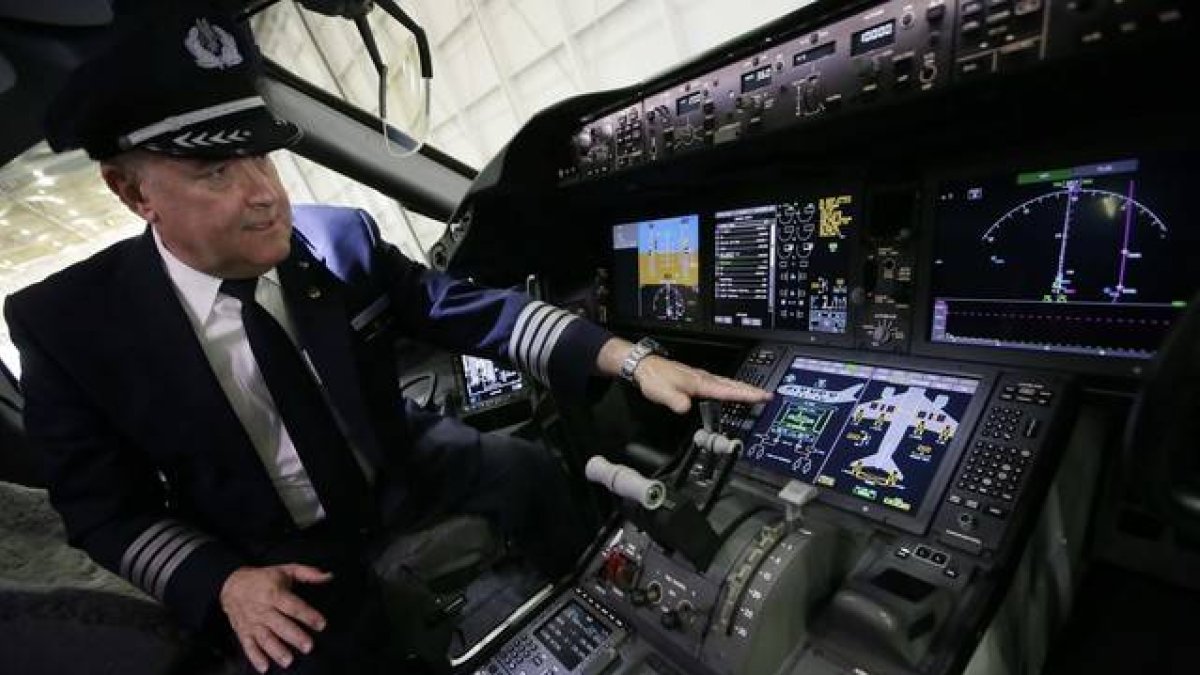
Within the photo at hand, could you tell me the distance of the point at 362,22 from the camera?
1.24 m

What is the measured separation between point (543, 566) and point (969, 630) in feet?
3.20

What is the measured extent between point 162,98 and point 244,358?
485 millimetres

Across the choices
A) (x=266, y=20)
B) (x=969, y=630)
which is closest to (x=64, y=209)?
(x=266, y=20)

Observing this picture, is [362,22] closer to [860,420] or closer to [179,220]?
[179,220]

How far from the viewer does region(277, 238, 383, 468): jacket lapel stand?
1094 millimetres

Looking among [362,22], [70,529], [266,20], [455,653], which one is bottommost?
[455,653]

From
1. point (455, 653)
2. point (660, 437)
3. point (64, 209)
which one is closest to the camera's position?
point (455, 653)

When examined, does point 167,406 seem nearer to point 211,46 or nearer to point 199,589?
point 199,589

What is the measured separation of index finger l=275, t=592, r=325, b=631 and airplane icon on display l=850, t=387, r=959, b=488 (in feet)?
3.21

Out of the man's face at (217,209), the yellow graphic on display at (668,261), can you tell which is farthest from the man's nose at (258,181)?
the yellow graphic on display at (668,261)

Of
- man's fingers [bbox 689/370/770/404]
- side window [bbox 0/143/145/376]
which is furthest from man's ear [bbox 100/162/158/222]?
side window [bbox 0/143/145/376]

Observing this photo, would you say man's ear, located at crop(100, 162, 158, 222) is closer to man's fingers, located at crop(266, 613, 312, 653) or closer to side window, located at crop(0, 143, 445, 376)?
man's fingers, located at crop(266, 613, 312, 653)

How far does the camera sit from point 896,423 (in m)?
1.04

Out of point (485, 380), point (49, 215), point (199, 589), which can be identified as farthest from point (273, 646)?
point (49, 215)
